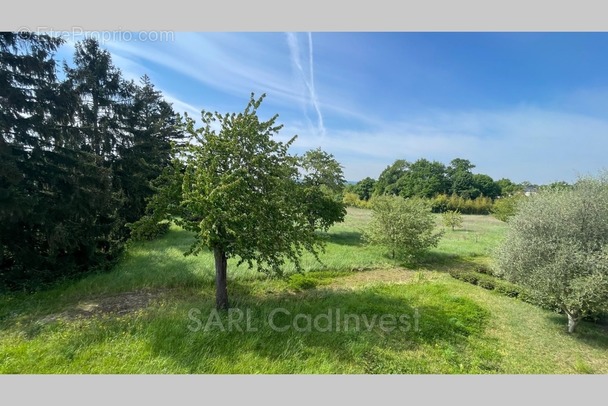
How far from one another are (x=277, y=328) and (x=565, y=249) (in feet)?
37.1

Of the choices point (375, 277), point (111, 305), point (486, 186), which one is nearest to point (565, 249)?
point (375, 277)

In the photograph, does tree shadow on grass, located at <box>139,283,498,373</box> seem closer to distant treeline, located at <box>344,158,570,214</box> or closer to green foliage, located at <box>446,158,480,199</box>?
distant treeline, located at <box>344,158,570,214</box>

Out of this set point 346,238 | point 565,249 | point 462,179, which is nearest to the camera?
point 565,249

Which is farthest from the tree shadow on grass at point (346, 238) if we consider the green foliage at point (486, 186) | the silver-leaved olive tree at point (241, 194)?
the green foliage at point (486, 186)

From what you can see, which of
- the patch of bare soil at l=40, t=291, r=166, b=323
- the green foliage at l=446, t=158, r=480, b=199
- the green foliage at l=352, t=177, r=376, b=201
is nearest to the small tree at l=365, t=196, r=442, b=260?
the patch of bare soil at l=40, t=291, r=166, b=323

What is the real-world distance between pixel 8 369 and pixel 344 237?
23.6 metres

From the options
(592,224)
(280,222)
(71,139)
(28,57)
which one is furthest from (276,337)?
(28,57)

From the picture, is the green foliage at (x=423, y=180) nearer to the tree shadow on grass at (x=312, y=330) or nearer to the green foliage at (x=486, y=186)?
the green foliage at (x=486, y=186)

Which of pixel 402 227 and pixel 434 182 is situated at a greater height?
pixel 434 182

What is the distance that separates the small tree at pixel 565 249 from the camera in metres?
10.4

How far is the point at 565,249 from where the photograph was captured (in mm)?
10945

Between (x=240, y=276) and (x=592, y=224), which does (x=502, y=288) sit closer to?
(x=592, y=224)

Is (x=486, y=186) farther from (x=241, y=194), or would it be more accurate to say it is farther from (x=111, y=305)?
(x=111, y=305)

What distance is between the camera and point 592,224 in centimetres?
1138
